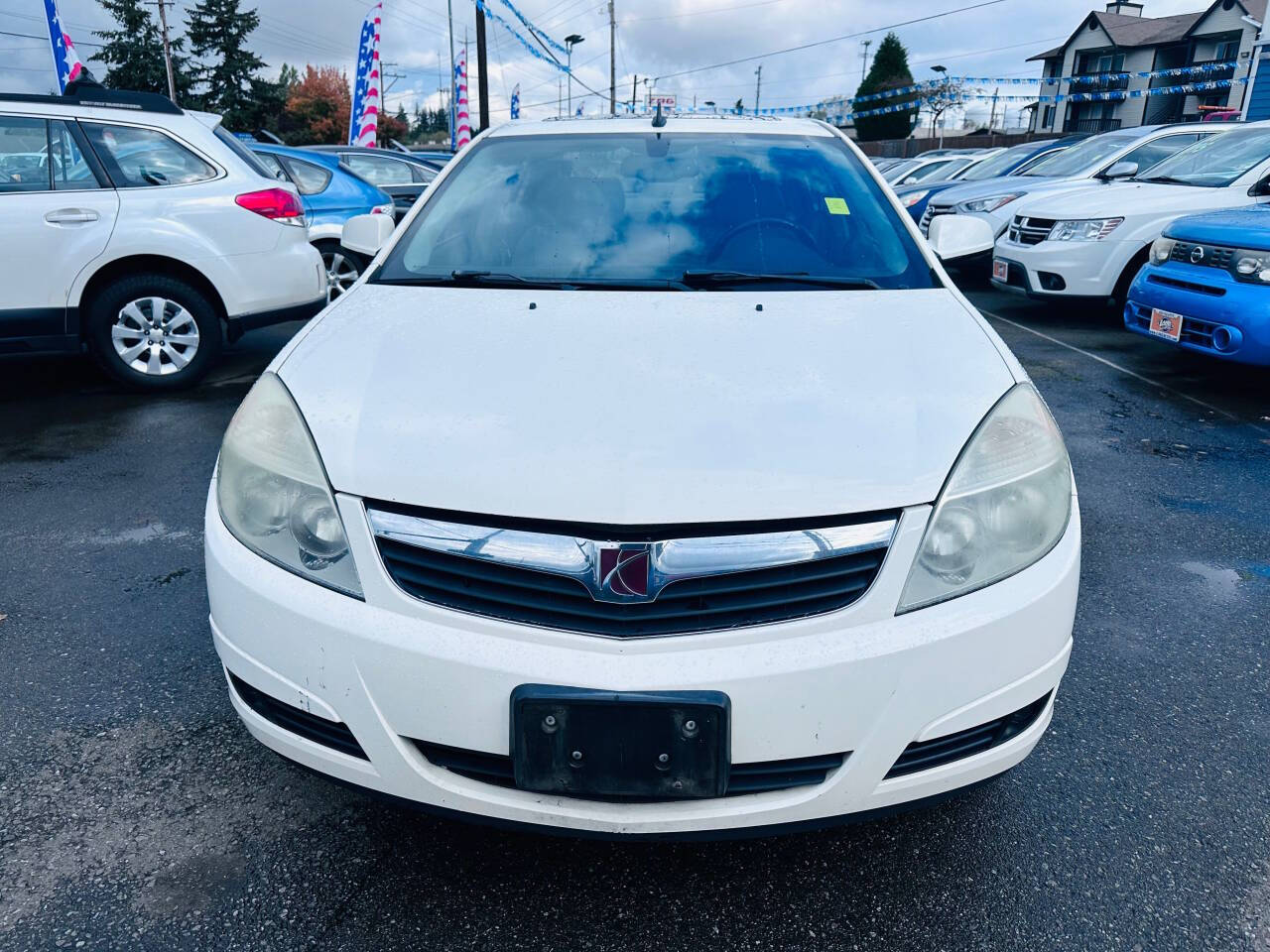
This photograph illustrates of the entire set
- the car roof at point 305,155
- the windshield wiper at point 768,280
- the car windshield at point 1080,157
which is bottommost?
the windshield wiper at point 768,280

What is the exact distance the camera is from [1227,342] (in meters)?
5.32

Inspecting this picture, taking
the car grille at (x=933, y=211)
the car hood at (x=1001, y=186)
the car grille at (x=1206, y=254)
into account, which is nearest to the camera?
the car grille at (x=1206, y=254)

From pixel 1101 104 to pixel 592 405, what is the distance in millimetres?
49965

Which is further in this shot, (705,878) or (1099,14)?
(1099,14)

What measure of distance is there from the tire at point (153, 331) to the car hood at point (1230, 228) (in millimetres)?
5822

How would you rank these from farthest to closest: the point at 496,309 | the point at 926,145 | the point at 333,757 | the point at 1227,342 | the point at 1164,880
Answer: the point at 926,145 < the point at 1227,342 < the point at 496,309 < the point at 1164,880 < the point at 333,757

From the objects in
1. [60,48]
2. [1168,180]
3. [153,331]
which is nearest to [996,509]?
[153,331]

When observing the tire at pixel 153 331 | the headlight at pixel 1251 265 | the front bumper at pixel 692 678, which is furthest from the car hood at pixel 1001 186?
the front bumper at pixel 692 678

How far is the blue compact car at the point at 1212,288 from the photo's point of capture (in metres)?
5.18

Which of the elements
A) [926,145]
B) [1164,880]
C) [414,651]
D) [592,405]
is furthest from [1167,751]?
[926,145]

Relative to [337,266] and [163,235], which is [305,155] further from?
[163,235]

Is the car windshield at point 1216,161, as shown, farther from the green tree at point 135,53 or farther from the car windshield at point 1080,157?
the green tree at point 135,53

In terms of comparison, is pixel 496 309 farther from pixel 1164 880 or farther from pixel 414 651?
→ pixel 1164 880

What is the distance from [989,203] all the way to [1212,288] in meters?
4.36
